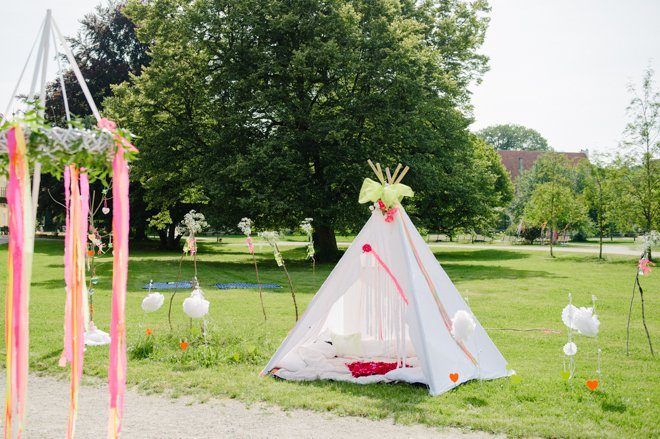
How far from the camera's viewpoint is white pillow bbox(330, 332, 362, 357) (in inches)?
357

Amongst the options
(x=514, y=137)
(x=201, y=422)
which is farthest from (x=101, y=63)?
(x=514, y=137)

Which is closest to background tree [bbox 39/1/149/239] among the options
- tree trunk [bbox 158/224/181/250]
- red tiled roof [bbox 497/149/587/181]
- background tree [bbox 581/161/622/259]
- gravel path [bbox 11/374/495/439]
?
tree trunk [bbox 158/224/181/250]

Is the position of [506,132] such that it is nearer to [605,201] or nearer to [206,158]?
[605,201]

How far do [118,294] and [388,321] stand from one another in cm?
556

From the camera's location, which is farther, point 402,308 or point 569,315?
point 402,308

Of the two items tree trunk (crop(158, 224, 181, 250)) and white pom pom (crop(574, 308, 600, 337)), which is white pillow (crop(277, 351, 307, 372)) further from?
tree trunk (crop(158, 224, 181, 250))

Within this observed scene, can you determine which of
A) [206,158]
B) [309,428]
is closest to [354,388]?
[309,428]

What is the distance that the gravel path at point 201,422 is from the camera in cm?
589

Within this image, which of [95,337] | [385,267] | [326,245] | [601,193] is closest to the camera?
[385,267]

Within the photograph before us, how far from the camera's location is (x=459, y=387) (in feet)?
24.4

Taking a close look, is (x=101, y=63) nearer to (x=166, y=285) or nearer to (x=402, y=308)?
(x=166, y=285)

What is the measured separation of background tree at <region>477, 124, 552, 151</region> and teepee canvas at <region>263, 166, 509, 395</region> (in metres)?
95.8

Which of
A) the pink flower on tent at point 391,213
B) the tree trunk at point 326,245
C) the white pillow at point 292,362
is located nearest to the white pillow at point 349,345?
the white pillow at point 292,362

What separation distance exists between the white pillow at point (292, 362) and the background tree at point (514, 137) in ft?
318
